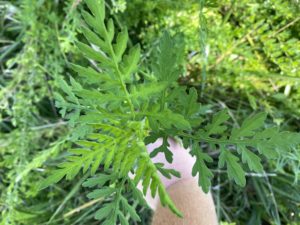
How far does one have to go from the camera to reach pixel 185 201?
820 millimetres

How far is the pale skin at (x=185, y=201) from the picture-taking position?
0.77 m

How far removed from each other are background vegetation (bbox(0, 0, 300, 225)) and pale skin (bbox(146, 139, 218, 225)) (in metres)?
0.25

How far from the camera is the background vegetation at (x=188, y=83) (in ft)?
3.49

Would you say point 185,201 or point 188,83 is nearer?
point 185,201

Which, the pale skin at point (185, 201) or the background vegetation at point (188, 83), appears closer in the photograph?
the pale skin at point (185, 201)

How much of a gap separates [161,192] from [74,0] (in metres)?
0.58

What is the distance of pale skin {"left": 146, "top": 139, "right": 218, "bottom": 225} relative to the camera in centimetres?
77

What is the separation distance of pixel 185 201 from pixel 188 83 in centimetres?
47

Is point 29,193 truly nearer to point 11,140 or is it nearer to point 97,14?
point 11,140

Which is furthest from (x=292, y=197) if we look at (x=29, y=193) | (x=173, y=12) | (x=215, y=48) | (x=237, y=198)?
(x=29, y=193)

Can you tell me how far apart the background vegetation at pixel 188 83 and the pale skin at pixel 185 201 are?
0.81ft

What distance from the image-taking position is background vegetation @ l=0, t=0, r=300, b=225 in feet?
3.49

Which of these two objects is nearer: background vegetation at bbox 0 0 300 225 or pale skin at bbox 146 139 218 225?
pale skin at bbox 146 139 218 225

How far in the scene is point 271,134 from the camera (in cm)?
59
